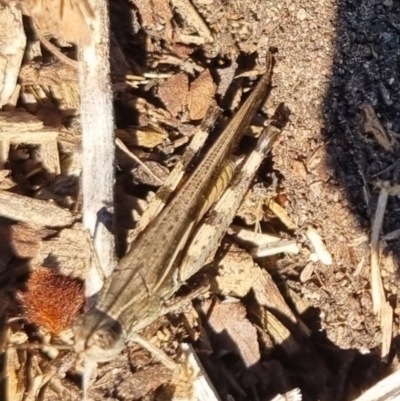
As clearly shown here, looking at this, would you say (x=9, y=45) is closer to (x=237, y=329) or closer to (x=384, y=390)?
(x=237, y=329)

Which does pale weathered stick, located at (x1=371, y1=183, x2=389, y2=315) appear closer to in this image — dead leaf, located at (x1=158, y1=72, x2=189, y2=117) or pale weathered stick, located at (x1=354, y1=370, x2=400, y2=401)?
pale weathered stick, located at (x1=354, y1=370, x2=400, y2=401)

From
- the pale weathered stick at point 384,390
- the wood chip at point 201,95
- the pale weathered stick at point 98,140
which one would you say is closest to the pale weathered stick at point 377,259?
the pale weathered stick at point 384,390

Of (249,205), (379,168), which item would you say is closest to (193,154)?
(249,205)

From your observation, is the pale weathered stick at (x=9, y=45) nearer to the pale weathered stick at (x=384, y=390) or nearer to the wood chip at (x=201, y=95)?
the wood chip at (x=201, y=95)

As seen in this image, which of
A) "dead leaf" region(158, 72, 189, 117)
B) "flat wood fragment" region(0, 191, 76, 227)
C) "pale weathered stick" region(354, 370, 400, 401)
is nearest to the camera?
"pale weathered stick" region(354, 370, 400, 401)

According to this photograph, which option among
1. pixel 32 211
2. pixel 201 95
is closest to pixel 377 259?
pixel 201 95

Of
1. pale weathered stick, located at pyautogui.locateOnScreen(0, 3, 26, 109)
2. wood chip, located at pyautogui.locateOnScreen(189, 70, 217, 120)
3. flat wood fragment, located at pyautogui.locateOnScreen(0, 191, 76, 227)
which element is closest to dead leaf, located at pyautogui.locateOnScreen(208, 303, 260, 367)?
flat wood fragment, located at pyautogui.locateOnScreen(0, 191, 76, 227)
